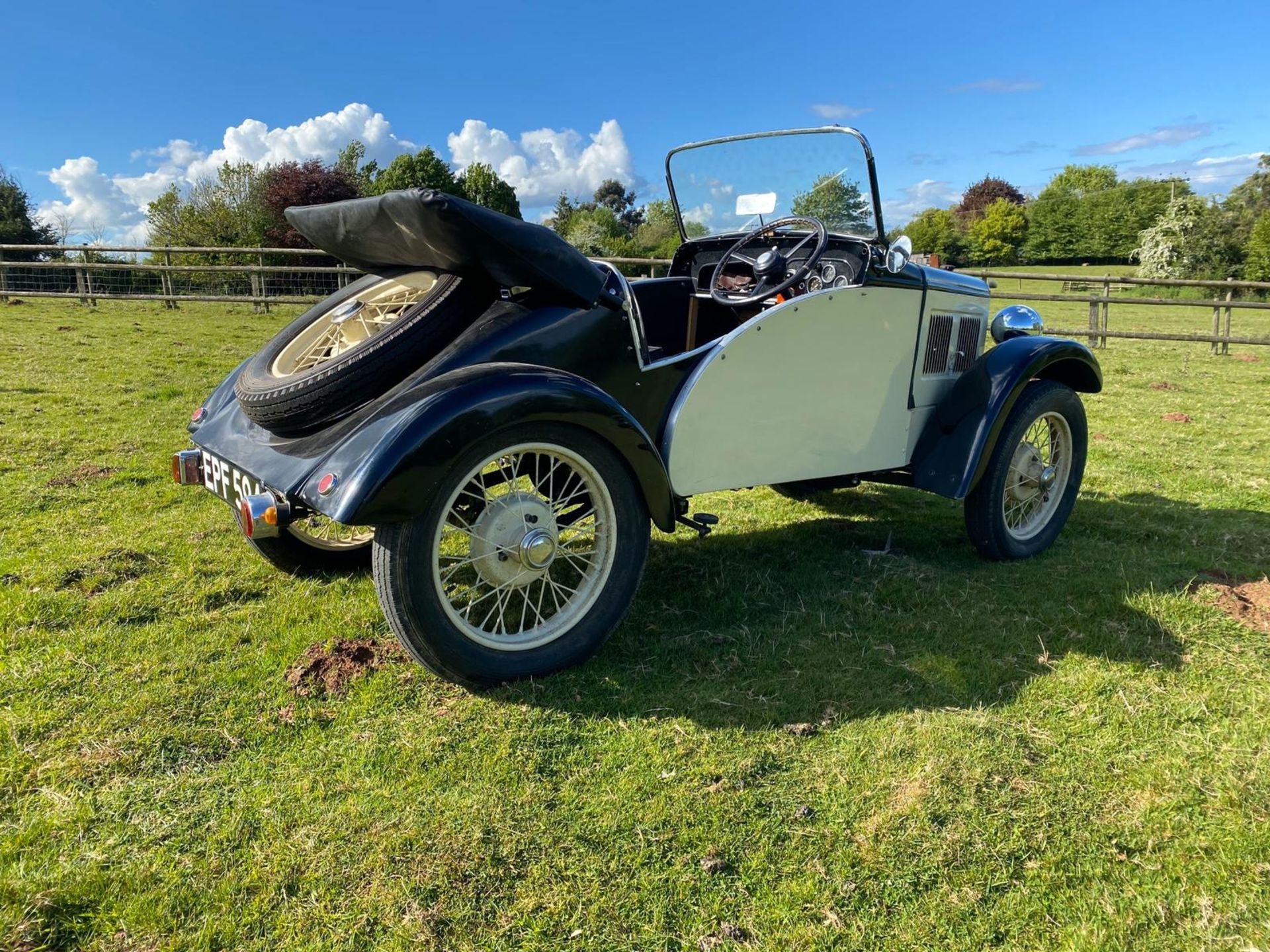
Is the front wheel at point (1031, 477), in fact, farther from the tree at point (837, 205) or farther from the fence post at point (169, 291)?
the fence post at point (169, 291)

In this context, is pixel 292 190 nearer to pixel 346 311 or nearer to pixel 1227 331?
pixel 1227 331

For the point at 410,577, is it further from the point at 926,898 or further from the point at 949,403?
the point at 949,403

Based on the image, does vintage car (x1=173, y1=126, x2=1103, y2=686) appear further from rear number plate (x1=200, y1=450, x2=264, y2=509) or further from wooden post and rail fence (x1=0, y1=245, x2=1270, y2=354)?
wooden post and rail fence (x1=0, y1=245, x2=1270, y2=354)

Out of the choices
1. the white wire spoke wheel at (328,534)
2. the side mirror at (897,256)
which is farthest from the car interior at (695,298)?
the white wire spoke wheel at (328,534)

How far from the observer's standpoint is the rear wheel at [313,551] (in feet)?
11.7

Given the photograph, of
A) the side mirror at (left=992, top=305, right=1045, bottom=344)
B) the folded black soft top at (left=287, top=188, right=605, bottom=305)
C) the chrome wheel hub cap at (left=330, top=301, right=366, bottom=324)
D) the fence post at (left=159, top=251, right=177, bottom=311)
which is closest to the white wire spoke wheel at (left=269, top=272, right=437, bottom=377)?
the chrome wheel hub cap at (left=330, top=301, right=366, bottom=324)

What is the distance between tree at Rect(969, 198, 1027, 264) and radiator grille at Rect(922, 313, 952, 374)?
3865 cm

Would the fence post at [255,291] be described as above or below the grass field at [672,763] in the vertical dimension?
above

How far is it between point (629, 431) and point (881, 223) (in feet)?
6.01

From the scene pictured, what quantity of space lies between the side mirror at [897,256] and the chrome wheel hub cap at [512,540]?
198 cm

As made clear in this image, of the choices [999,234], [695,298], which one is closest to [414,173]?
[999,234]

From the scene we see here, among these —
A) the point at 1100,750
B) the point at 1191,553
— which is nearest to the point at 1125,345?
the point at 1191,553

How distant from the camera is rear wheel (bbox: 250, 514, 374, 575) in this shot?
3553 millimetres

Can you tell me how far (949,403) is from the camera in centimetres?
405
